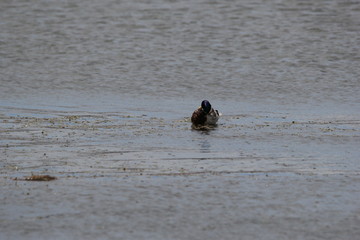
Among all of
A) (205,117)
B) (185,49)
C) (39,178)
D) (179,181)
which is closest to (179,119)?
(205,117)

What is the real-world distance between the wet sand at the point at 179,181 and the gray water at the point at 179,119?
0.12 feet

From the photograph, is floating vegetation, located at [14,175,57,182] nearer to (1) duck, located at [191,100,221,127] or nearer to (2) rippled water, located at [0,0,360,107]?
(1) duck, located at [191,100,221,127]

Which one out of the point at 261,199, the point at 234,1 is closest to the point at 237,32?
the point at 234,1

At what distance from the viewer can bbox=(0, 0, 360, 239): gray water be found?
40.7ft

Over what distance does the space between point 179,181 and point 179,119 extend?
9.06 meters

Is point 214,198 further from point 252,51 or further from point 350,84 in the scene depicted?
point 252,51

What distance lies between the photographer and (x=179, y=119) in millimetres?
23406

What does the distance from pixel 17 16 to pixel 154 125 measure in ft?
93.5

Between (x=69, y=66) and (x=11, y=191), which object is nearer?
(x=11, y=191)

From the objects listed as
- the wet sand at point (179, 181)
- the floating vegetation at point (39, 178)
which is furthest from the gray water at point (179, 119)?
the floating vegetation at point (39, 178)

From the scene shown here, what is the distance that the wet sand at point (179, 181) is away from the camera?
38.9 feet

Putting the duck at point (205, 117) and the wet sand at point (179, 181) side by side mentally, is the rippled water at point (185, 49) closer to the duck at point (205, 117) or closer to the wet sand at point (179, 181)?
the duck at point (205, 117)

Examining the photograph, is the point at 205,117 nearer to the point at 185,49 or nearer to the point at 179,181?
the point at 179,181

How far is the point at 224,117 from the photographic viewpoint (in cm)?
2400
